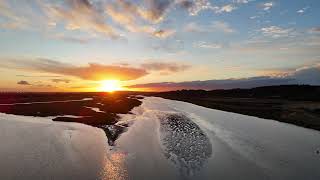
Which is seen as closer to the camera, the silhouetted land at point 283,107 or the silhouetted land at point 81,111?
the silhouetted land at point 81,111

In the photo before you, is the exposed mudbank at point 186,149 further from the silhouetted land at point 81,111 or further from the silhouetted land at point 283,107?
the silhouetted land at point 283,107

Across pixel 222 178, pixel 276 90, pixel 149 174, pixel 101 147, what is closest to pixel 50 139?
pixel 101 147

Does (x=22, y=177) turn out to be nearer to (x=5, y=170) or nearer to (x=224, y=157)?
(x=5, y=170)

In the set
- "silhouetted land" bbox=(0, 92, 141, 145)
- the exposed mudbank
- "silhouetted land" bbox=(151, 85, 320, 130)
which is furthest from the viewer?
"silhouetted land" bbox=(151, 85, 320, 130)

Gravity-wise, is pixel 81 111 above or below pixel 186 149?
above

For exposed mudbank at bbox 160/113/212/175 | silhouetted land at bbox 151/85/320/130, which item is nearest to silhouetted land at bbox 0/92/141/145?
exposed mudbank at bbox 160/113/212/175

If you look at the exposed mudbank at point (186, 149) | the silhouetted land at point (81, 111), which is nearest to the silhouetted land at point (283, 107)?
the exposed mudbank at point (186, 149)

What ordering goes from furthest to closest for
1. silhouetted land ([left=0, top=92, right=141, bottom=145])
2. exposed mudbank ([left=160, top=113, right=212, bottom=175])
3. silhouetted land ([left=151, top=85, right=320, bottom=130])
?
silhouetted land ([left=151, top=85, right=320, bottom=130]) → silhouetted land ([left=0, top=92, right=141, bottom=145]) → exposed mudbank ([left=160, top=113, right=212, bottom=175])

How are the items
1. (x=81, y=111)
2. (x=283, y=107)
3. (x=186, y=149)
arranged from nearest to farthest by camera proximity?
(x=186, y=149) → (x=81, y=111) → (x=283, y=107)

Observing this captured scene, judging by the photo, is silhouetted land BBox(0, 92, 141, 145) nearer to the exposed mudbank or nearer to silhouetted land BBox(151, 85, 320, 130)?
the exposed mudbank

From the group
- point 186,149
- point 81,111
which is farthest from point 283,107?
point 186,149

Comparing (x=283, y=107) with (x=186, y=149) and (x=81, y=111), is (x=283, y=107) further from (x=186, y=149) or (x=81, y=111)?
(x=186, y=149)
